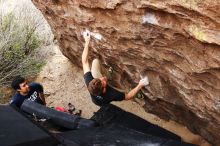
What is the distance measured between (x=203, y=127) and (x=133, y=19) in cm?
167

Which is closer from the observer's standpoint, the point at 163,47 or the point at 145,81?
the point at 163,47

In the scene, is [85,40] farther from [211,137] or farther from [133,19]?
[211,137]

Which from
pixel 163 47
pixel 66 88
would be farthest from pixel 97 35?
pixel 66 88

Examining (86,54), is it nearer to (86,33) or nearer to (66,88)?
(86,33)

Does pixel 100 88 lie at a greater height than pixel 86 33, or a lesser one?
lesser

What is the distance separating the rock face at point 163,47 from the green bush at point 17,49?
235cm

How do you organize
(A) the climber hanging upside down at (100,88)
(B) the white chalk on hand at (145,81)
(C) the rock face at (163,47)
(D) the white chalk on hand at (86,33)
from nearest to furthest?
1. (C) the rock face at (163,47)
2. (A) the climber hanging upside down at (100,88)
3. (B) the white chalk on hand at (145,81)
4. (D) the white chalk on hand at (86,33)

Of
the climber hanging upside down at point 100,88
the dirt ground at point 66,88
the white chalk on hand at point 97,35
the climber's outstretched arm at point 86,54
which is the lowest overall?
the dirt ground at point 66,88

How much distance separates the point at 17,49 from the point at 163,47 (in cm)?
477

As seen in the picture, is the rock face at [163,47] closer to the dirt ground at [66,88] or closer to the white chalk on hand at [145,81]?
the white chalk on hand at [145,81]

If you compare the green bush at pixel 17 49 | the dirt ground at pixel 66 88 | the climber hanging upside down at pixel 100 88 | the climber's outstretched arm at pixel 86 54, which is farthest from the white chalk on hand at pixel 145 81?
the green bush at pixel 17 49

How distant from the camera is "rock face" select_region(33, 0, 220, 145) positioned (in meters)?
3.92

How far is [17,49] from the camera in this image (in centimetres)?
861

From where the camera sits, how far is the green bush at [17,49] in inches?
329
